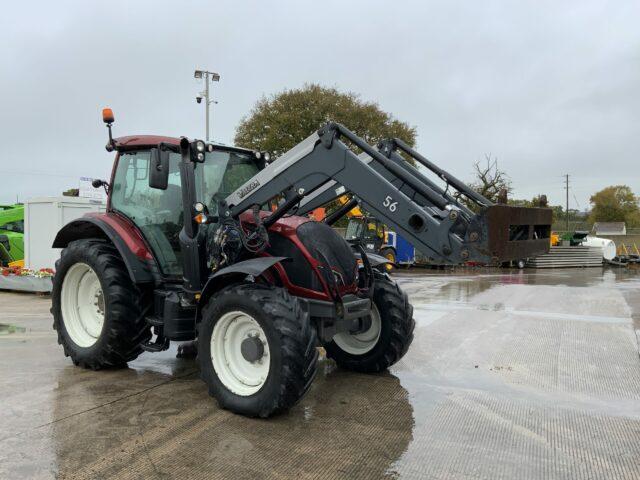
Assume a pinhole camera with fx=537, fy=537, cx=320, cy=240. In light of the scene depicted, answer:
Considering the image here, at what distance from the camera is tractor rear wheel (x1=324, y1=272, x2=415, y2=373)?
210 inches

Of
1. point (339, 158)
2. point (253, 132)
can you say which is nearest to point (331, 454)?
point (339, 158)

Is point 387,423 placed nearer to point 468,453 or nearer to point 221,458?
point 468,453

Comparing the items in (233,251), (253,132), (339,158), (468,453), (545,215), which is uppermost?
(253,132)

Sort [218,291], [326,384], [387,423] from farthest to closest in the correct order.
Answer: [326,384], [218,291], [387,423]

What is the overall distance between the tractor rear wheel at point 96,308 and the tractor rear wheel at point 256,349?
3.70ft

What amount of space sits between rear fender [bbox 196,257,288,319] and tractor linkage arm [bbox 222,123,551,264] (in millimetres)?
514

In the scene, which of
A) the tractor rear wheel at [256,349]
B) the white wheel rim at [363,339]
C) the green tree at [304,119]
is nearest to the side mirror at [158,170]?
the tractor rear wheel at [256,349]

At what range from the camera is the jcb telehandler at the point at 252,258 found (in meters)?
4.04

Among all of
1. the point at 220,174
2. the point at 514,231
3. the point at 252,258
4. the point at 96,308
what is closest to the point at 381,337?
the point at 252,258

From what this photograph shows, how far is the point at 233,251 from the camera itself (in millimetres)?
4738

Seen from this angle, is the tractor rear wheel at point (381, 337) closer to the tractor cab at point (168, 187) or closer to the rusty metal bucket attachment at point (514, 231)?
the rusty metal bucket attachment at point (514, 231)

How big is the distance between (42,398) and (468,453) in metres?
3.52

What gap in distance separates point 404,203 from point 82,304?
3782 millimetres

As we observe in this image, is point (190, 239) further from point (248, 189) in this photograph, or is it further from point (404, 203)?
point (404, 203)
